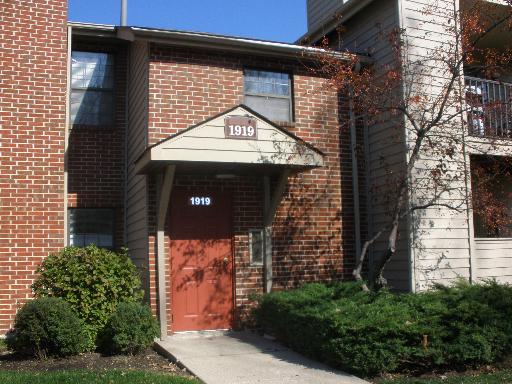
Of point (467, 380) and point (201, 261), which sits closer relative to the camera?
point (467, 380)

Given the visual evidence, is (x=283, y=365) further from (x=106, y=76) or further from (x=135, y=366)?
(x=106, y=76)

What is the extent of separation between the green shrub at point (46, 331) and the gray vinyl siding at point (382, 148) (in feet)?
18.2

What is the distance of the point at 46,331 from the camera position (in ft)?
26.8

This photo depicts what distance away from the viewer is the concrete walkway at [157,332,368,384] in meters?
7.14

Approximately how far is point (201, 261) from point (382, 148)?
4.00 metres

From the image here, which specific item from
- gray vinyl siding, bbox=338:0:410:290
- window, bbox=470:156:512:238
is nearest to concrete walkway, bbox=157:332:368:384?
gray vinyl siding, bbox=338:0:410:290

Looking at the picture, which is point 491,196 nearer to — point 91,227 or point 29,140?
point 91,227

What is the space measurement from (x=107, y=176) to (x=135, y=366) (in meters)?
4.49

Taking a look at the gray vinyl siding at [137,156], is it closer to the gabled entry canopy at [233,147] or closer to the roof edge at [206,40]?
the roof edge at [206,40]

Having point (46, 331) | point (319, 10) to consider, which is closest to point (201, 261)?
point (46, 331)

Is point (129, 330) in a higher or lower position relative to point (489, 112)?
lower

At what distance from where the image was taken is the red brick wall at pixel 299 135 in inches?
393

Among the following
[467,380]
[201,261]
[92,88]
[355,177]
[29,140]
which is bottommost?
[467,380]

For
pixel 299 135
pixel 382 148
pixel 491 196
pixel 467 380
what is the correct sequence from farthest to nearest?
pixel 382 148
pixel 299 135
pixel 491 196
pixel 467 380
